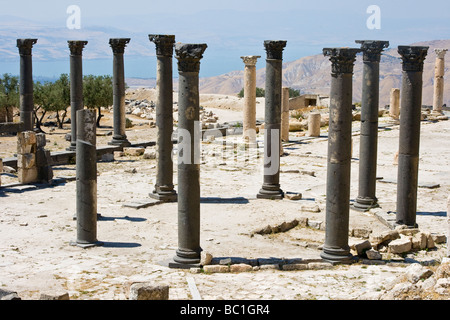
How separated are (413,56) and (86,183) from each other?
8022 millimetres

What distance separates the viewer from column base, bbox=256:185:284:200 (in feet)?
66.6

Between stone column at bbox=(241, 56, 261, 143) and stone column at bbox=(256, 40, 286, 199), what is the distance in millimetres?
10194

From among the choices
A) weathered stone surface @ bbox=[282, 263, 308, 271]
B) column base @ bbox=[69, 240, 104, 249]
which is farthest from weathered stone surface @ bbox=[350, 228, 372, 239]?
column base @ bbox=[69, 240, 104, 249]

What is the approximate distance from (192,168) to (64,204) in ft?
22.5

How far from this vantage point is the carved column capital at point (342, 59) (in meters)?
13.9

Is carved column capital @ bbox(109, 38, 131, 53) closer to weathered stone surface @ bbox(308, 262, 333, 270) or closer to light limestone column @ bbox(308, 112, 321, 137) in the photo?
light limestone column @ bbox(308, 112, 321, 137)

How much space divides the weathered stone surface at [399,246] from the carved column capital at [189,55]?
5505mm

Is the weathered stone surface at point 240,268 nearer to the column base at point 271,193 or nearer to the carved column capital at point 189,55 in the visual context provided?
the carved column capital at point 189,55

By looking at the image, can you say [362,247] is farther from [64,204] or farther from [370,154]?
[64,204]

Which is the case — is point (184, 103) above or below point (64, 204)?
above

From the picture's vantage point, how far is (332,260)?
13.9 m

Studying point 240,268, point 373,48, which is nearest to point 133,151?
point 373,48
